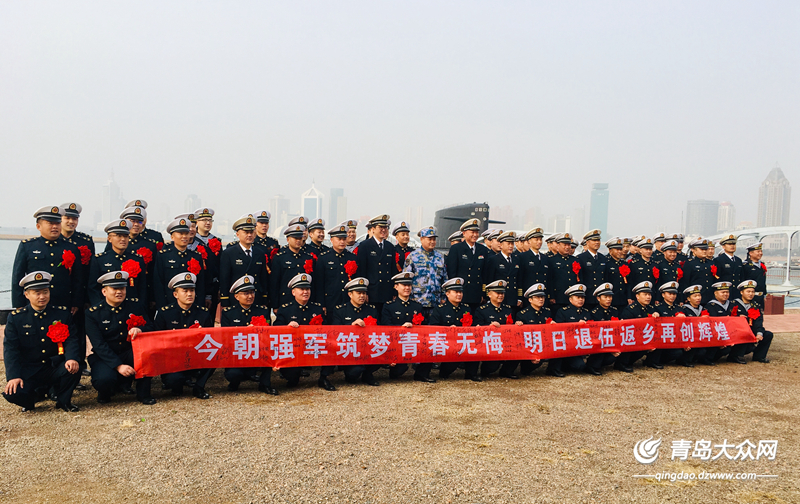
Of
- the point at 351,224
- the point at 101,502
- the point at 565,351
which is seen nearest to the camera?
the point at 101,502

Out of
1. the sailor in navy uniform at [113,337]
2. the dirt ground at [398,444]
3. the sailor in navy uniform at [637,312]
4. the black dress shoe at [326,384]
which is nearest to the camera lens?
the dirt ground at [398,444]

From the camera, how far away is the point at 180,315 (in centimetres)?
607

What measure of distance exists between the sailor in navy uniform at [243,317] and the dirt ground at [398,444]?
7.1 inches

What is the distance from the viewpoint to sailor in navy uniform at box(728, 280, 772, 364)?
27.6 feet

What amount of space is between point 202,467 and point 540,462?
2.56 metres

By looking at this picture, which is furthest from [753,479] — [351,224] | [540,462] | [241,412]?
[351,224]

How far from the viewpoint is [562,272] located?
26.7 feet

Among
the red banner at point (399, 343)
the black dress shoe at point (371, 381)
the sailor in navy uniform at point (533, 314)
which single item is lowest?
the black dress shoe at point (371, 381)

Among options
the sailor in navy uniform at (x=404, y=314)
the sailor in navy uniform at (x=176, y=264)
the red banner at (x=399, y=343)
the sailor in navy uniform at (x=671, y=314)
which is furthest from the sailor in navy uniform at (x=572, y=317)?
the sailor in navy uniform at (x=176, y=264)

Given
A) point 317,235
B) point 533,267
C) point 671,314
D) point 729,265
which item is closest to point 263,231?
point 317,235

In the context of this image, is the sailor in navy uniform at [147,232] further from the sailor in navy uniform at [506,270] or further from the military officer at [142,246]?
the sailor in navy uniform at [506,270]

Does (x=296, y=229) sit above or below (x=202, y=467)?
above

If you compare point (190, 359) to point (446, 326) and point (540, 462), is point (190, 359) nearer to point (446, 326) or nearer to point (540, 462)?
point (446, 326)

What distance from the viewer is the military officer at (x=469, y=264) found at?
7902mm
